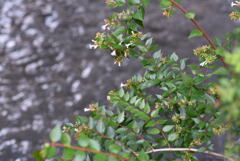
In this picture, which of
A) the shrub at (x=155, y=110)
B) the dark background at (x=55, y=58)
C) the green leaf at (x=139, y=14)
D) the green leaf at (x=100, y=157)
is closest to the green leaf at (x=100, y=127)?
the shrub at (x=155, y=110)

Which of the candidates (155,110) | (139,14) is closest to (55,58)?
(139,14)

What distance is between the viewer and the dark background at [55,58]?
9.34 ft

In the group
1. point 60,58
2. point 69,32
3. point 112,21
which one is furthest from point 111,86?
point 112,21

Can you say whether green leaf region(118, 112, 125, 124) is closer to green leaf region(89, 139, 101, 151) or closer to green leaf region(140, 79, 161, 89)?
green leaf region(140, 79, 161, 89)

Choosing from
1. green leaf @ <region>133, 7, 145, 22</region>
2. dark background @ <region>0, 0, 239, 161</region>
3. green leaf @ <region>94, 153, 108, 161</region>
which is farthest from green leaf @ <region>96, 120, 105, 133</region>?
dark background @ <region>0, 0, 239, 161</region>

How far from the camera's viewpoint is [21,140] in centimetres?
273

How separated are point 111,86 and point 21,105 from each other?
2.04ft

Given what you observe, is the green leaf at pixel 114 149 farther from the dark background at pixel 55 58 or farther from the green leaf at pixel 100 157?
the dark background at pixel 55 58

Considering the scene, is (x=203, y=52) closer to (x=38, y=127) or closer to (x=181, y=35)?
(x=38, y=127)

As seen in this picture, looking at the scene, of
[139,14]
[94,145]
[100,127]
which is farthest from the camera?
[139,14]

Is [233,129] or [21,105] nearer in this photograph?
[233,129]

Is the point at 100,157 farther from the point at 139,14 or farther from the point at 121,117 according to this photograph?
the point at 139,14

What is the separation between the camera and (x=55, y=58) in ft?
10.8

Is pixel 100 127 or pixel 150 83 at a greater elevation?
pixel 150 83
